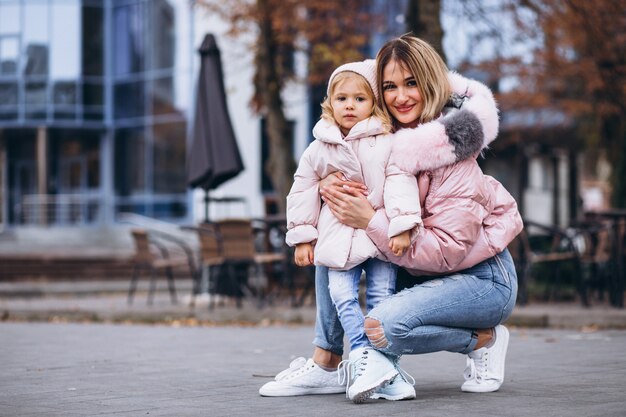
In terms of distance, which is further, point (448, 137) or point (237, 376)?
point (237, 376)

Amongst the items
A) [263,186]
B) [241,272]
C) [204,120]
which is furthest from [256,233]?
[263,186]

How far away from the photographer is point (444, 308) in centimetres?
525

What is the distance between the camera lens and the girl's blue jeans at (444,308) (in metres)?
5.20

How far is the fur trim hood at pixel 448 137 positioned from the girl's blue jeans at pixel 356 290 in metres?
0.53

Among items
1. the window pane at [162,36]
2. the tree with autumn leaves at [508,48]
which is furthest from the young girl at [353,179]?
the window pane at [162,36]

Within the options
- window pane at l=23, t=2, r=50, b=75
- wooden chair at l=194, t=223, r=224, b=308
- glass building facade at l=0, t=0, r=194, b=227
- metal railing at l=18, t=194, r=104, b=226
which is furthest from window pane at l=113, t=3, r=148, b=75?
wooden chair at l=194, t=223, r=224, b=308

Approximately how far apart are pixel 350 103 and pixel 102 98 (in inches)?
1291

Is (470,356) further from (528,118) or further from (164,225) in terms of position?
(164,225)

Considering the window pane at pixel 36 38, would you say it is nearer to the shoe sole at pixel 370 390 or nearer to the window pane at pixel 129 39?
the window pane at pixel 129 39

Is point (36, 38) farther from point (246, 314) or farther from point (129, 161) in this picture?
point (246, 314)

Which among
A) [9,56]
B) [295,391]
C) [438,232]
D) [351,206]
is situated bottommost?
[295,391]

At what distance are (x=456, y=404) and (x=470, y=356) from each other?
48 cm

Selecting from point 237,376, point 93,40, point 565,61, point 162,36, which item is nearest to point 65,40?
point 93,40

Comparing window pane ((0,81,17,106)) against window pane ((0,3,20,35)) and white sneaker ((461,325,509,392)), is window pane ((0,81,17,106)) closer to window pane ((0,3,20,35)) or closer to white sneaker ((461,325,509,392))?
window pane ((0,3,20,35))
